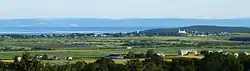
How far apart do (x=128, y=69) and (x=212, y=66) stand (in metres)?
7.11

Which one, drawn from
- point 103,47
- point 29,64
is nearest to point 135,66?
point 29,64

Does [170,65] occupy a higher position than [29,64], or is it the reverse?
[29,64]

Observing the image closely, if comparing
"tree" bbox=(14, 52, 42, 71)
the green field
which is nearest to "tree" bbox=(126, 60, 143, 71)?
"tree" bbox=(14, 52, 42, 71)

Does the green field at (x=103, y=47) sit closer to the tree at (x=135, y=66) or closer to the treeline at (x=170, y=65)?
the treeline at (x=170, y=65)

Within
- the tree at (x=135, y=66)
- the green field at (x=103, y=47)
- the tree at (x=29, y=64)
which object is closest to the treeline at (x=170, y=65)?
the tree at (x=135, y=66)

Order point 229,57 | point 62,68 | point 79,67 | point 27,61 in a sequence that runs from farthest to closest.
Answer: point 229,57 < point 79,67 < point 62,68 < point 27,61

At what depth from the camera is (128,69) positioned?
151 feet

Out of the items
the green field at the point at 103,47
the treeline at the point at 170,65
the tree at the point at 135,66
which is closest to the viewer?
the tree at the point at 135,66

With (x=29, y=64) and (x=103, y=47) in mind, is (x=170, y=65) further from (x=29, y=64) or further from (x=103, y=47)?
(x=103, y=47)

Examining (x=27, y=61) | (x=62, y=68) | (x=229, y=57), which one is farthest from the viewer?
(x=229, y=57)

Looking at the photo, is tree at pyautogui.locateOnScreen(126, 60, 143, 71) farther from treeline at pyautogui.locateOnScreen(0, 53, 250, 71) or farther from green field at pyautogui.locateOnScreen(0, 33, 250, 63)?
green field at pyautogui.locateOnScreen(0, 33, 250, 63)

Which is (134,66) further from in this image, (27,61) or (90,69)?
(27,61)

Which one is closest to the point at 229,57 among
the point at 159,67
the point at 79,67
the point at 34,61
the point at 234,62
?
the point at 234,62

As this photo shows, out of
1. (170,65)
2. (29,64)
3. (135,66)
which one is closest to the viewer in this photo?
(29,64)
